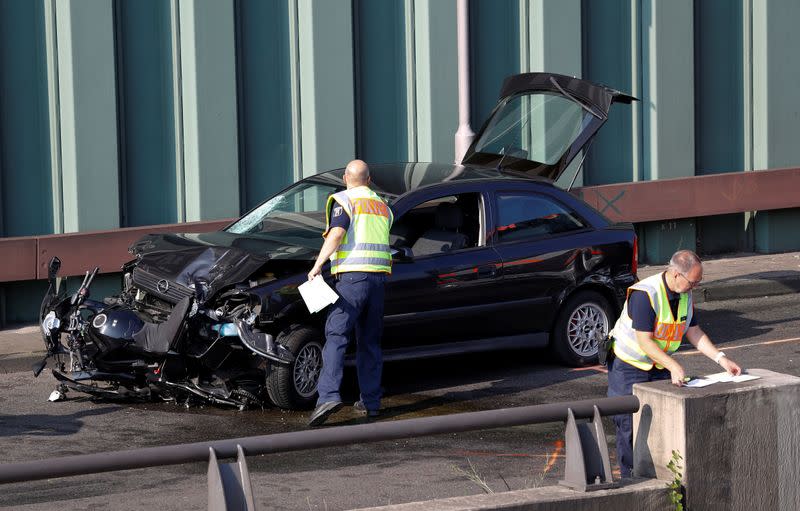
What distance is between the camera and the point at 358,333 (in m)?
10.2

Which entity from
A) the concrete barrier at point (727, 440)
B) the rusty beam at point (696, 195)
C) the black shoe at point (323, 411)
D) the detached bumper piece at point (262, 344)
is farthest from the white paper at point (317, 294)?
the rusty beam at point (696, 195)

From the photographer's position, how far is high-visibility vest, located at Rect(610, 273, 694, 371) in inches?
307

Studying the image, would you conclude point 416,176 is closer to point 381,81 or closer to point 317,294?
point 317,294

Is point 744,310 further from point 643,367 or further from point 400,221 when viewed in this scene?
point 643,367

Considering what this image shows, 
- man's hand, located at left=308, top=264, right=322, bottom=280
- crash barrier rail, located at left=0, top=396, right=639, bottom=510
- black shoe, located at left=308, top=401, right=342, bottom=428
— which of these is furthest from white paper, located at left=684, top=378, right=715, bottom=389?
man's hand, located at left=308, top=264, right=322, bottom=280

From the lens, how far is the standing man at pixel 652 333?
7.66m

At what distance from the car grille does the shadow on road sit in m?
0.92

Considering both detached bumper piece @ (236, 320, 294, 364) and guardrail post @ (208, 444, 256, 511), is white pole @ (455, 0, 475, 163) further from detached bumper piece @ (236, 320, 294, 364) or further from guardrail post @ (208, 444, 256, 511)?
guardrail post @ (208, 444, 256, 511)

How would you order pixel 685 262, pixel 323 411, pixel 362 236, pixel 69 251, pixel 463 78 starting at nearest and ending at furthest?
pixel 685 262 → pixel 323 411 → pixel 362 236 → pixel 69 251 → pixel 463 78

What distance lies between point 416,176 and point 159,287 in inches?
97.1

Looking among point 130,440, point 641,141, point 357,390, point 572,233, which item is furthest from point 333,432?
point 641,141

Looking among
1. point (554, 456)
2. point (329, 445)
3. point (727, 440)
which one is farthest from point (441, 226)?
point (329, 445)

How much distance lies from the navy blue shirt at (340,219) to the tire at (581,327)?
2.51 meters

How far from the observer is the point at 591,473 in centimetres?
679
